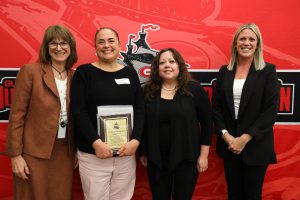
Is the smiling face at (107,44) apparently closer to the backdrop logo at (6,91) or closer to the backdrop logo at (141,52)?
the backdrop logo at (141,52)

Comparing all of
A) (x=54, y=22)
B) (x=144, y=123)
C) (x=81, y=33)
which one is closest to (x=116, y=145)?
(x=144, y=123)

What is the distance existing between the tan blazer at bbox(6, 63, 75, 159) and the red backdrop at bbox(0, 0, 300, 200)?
679mm

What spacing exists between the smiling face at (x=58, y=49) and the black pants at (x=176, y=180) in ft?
3.35

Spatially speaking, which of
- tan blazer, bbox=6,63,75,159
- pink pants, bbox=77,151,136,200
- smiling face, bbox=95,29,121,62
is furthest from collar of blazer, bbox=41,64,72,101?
pink pants, bbox=77,151,136,200

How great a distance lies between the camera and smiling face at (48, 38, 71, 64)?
2.04 meters

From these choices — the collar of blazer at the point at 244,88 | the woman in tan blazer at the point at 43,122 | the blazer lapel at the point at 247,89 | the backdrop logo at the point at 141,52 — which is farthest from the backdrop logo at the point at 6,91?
the blazer lapel at the point at 247,89

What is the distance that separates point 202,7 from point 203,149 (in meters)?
1.30

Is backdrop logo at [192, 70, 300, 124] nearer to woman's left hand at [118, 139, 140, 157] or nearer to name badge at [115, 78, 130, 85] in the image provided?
name badge at [115, 78, 130, 85]

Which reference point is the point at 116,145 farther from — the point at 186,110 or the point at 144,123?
the point at 186,110

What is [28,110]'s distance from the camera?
2.03 metres

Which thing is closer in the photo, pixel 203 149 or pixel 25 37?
pixel 203 149

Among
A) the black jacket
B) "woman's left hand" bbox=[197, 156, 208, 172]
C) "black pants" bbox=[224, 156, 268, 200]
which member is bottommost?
"black pants" bbox=[224, 156, 268, 200]

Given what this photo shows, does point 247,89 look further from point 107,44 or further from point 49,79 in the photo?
point 49,79

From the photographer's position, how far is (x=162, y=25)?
8.57ft
